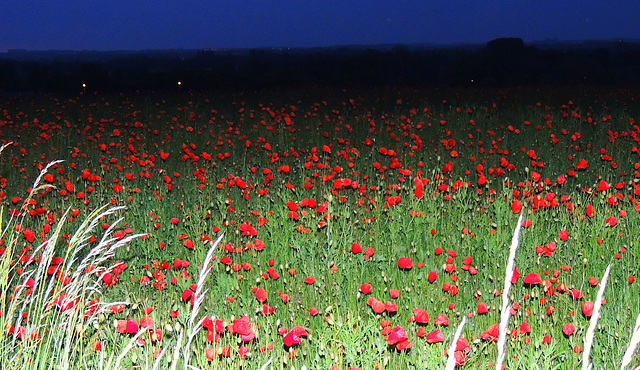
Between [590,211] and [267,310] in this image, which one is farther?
[590,211]

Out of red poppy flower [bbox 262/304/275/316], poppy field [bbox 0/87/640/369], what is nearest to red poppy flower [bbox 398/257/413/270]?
poppy field [bbox 0/87/640/369]

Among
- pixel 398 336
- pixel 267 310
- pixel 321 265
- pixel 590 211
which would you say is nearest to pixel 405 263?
pixel 267 310

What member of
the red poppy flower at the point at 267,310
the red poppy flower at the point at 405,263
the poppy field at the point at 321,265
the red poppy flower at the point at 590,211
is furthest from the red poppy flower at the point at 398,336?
the red poppy flower at the point at 590,211

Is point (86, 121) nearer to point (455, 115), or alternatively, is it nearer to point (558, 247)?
point (455, 115)

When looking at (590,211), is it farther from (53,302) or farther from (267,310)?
(53,302)

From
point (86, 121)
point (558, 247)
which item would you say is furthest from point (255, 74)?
point (558, 247)

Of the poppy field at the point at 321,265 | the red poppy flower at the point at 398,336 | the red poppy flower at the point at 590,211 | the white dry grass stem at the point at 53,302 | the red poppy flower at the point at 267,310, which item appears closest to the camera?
the white dry grass stem at the point at 53,302

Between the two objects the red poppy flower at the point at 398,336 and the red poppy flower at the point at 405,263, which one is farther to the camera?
the red poppy flower at the point at 405,263

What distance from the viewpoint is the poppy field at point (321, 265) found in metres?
2.30

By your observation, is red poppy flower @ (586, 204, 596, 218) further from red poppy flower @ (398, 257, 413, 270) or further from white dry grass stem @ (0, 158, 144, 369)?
white dry grass stem @ (0, 158, 144, 369)

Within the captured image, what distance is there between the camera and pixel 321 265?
3.75 m

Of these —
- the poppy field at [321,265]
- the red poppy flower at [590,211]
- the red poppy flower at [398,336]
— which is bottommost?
the poppy field at [321,265]

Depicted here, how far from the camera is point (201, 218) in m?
4.80

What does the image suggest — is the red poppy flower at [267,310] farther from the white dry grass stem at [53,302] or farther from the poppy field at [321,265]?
the white dry grass stem at [53,302]
